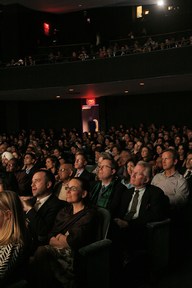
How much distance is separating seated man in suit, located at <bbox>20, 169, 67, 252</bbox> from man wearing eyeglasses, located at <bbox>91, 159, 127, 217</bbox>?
66 cm

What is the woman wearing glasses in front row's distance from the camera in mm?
2786

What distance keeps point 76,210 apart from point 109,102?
1686 cm

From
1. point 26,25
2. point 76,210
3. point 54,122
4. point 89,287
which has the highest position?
point 26,25

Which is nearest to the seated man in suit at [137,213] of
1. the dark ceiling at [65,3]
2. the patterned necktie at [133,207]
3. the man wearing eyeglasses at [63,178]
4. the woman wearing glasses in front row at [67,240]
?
the patterned necktie at [133,207]

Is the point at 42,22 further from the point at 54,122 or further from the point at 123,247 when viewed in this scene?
the point at 123,247

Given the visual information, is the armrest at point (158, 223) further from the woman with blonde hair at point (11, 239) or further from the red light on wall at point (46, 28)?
the red light on wall at point (46, 28)

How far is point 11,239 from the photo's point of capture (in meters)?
2.31

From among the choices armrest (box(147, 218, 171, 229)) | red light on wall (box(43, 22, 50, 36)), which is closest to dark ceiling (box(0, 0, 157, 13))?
red light on wall (box(43, 22, 50, 36))

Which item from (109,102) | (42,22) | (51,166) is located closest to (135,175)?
(51,166)

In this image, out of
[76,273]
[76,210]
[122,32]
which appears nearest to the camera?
[76,273]

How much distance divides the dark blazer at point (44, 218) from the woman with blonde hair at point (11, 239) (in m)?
0.95

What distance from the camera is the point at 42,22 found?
21.9m

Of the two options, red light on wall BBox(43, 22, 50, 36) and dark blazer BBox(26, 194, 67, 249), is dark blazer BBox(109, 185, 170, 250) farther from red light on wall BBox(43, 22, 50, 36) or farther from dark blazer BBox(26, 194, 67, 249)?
red light on wall BBox(43, 22, 50, 36)

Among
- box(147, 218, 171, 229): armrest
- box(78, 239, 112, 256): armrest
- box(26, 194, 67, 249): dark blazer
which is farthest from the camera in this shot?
box(147, 218, 171, 229): armrest
